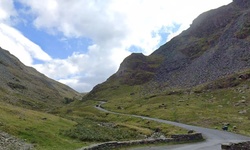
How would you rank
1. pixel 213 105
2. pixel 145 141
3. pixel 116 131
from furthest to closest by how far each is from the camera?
pixel 213 105 → pixel 116 131 → pixel 145 141

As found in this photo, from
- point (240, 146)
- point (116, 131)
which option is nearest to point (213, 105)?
point (116, 131)

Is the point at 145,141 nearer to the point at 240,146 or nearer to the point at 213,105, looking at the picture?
the point at 240,146

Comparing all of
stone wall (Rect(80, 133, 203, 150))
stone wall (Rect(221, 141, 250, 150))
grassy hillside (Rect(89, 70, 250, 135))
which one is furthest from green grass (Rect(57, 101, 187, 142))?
stone wall (Rect(221, 141, 250, 150))

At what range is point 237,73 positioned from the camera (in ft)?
488

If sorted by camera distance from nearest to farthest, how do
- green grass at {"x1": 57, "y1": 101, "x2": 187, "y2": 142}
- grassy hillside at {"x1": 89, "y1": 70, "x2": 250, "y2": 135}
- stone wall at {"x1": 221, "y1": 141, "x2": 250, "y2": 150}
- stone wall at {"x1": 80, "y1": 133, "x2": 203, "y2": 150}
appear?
stone wall at {"x1": 221, "y1": 141, "x2": 250, "y2": 150}
stone wall at {"x1": 80, "y1": 133, "x2": 203, "y2": 150}
green grass at {"x1": 57, "y1": 101, "x2": 187, "y2": 142}
grassy hillside at {"x1": 89, "y1": 70, "x2": 250, "y2": 135}

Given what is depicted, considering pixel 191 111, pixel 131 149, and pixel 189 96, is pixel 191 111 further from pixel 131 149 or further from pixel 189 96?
pixel 131 149

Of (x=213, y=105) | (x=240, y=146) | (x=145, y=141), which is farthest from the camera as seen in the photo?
(x=213, y=105)

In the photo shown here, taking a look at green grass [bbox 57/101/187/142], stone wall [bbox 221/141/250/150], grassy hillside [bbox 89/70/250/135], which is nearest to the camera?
stone wall [bbox 221/141/250/150]

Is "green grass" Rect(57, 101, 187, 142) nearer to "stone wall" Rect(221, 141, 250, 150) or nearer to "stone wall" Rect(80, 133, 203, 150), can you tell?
"stone wall" Rect(80, 133, 203, 150)

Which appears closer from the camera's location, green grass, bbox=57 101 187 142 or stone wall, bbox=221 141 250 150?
stone wall, bbox=221 141 250 150

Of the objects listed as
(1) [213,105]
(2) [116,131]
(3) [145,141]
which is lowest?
(3) [145,141]

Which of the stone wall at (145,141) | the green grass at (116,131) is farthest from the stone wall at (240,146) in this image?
the green grass at (116,131)

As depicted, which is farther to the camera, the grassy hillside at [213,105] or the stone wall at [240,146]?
the grassy hillside at [213,105]

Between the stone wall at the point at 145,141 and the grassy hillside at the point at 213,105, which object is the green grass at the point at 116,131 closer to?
the stone wall at the point at 145,141
